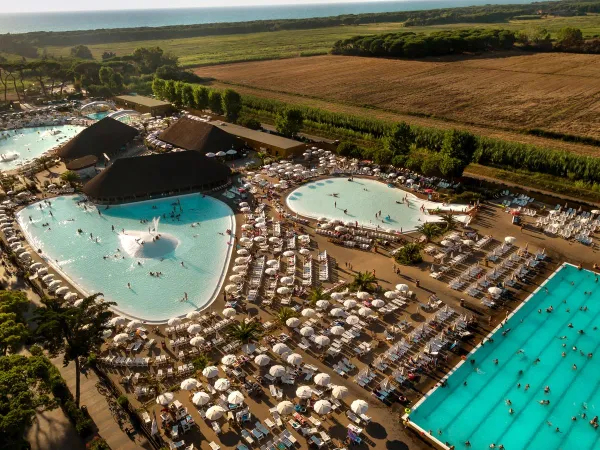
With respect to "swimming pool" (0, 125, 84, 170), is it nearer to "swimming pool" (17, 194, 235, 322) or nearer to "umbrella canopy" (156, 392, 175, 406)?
"swimming pool" (17, 194, 235, 322)

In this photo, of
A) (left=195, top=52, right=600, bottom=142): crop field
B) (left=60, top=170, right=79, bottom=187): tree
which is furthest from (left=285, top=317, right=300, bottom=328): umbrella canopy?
(left=195, top=52, right=600, bottom=142): crop field

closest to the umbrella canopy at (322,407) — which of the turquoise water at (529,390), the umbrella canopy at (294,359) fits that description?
the umbrella canopy at (294,359)

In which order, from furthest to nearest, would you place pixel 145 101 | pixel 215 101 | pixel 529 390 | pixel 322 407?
pixel 145 101
pixel 215 101
pixel 529 390
pixel 322 407

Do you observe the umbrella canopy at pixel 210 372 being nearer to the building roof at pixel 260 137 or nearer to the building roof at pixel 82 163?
the building roof at pixel 260 137

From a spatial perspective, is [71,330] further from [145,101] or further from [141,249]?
[145,101]

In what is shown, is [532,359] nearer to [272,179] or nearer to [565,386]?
[565,386]

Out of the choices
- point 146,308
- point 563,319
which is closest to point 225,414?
point 146,308

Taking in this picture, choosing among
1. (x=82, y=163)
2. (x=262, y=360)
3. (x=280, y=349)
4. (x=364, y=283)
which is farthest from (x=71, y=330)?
(x=82, y=163)
